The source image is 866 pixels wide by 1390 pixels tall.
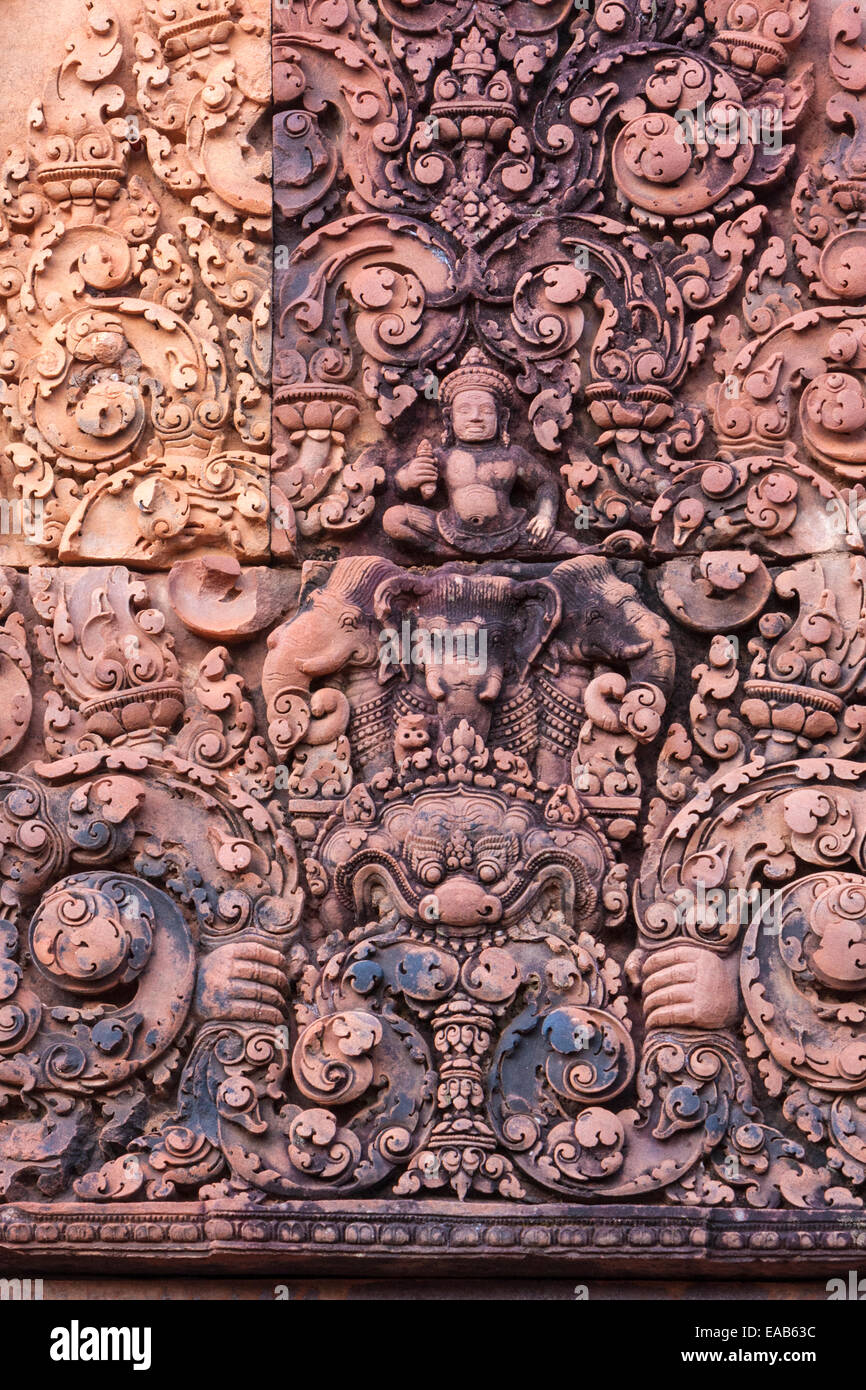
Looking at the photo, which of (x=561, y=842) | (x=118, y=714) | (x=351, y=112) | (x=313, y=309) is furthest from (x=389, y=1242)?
(x=351, y=112)

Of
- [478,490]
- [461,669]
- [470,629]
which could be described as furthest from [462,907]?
[478,490]

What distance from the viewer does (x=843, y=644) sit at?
692 cm

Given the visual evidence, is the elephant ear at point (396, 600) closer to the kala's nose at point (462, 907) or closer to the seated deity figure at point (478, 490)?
the seated deity figure at point (478, 490)

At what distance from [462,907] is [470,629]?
0.78 metres

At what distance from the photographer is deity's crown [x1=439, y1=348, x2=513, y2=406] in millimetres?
7164

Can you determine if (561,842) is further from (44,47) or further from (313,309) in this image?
(44,47)

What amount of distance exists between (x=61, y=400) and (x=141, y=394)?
0.74 feet

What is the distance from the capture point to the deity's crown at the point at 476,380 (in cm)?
716

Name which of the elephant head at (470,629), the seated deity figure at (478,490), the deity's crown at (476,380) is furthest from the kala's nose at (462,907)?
the deity's crown at (476,380)

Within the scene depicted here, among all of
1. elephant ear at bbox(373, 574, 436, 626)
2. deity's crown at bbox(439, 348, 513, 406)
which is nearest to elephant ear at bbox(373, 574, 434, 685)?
elephant ear at bbox(373, 574, 436, 626)

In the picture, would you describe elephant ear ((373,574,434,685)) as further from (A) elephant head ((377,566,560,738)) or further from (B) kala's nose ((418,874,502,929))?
(B) kala's nose ((418,874,502,929))

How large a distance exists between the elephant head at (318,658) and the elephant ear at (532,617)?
0.38m

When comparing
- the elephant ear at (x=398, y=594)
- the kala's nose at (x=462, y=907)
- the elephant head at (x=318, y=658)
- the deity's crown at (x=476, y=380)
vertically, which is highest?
the deity's crown at (x=476, y=380)

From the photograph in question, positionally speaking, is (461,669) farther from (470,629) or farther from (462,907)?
(462,907)
